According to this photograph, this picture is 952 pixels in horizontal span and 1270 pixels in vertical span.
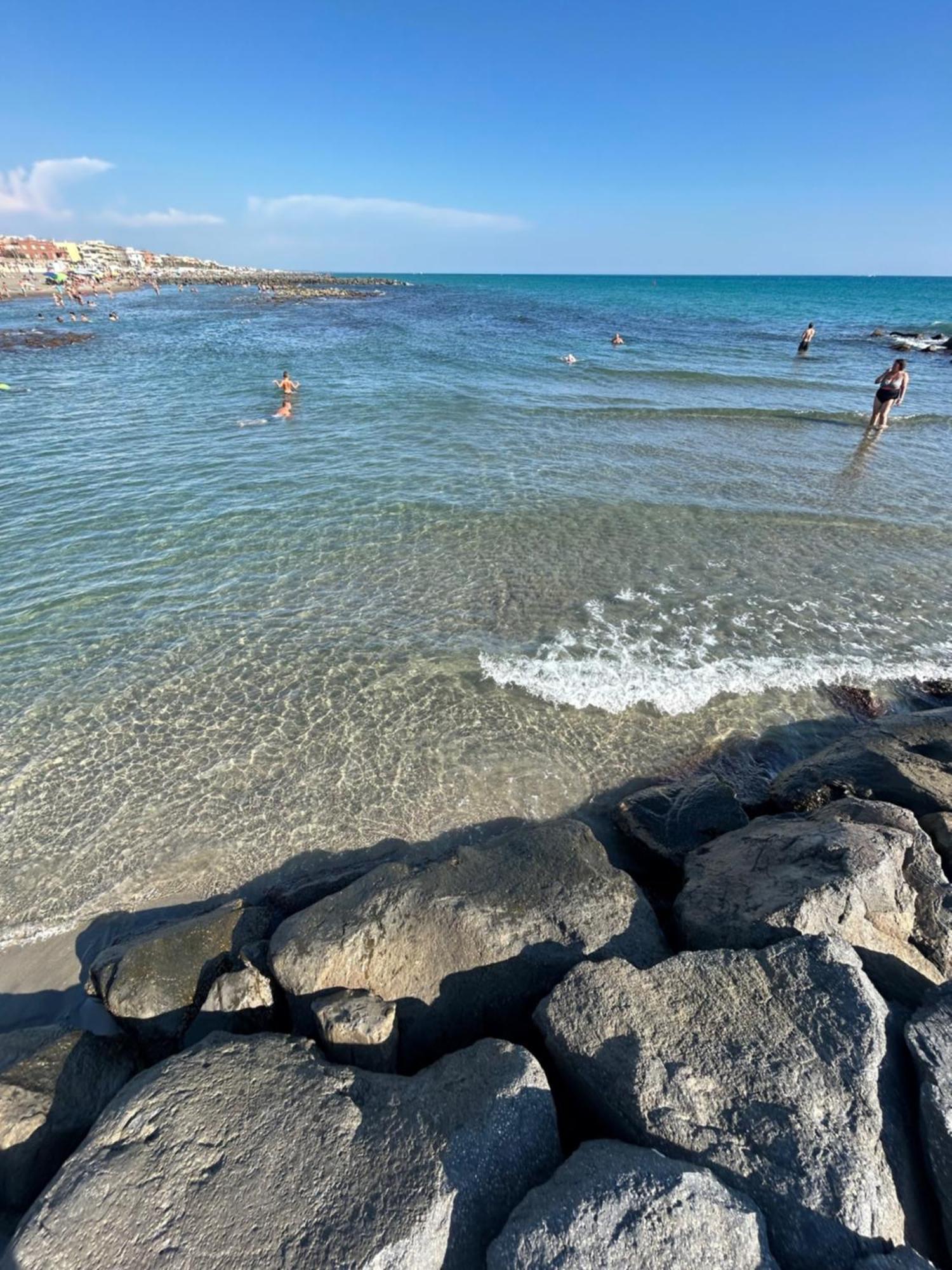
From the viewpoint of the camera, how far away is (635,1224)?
268 centimetres

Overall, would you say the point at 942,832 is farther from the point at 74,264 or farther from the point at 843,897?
the point at 74,264

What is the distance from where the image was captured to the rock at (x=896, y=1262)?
2.63m

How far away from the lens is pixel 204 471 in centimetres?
1588

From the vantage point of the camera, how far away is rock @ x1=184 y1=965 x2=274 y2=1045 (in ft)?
14.6

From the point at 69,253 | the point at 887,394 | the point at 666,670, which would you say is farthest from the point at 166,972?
the point at 69,253

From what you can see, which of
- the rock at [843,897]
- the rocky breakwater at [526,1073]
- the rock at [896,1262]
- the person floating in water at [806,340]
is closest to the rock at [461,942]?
the rocky breakwater at [526,1073]

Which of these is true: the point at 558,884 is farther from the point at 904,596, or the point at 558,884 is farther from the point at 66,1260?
the point at 904,596

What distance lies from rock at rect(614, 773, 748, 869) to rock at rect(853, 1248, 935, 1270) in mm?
3201

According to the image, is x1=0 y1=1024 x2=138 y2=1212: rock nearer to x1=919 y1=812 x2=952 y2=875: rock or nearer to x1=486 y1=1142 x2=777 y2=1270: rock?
x1=486 y1=1142 x2=777 y2=1270: rock

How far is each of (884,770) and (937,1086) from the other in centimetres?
367

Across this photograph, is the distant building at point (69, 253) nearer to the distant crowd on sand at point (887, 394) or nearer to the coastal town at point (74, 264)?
the coastal town at point (74, 264)

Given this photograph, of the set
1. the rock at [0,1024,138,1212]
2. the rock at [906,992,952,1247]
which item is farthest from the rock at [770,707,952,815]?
the rock at [0,1024,138,1212]

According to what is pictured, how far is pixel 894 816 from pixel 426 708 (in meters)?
5.33

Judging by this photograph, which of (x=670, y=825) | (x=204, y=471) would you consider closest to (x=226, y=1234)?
(x=670, y=825)
